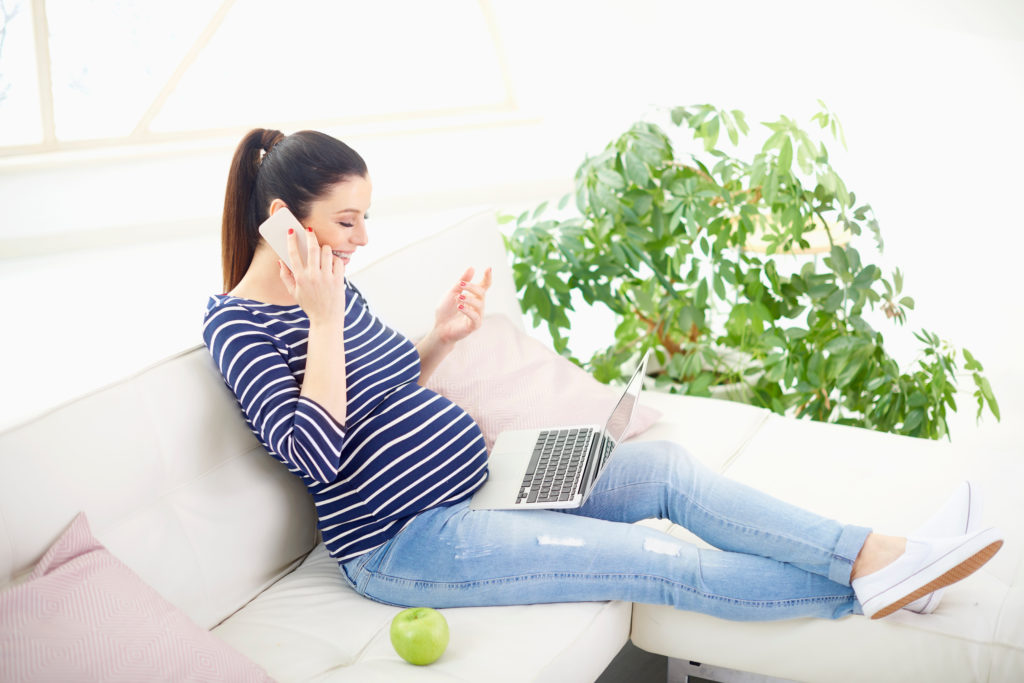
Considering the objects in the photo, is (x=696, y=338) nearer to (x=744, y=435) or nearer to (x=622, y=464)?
(x=744, y=435)

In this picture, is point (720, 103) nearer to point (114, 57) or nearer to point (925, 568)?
point (925, 568)

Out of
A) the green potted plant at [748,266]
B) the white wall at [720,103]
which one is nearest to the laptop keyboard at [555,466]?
the green potted plant at [748,266]

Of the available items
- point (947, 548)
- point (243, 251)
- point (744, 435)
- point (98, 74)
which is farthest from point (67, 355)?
point (947, 548)

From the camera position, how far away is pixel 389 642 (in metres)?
1.39

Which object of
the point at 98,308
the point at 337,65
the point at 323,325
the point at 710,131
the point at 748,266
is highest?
the point at 337,65

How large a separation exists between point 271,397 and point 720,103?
276 cm

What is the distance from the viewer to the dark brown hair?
1.55 meters

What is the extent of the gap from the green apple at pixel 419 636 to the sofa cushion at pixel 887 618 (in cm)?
40

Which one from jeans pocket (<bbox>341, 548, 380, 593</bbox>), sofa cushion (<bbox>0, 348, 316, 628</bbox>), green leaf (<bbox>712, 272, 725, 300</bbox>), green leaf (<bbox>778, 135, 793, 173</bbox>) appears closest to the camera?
sofa cushion (<bbox>0, 348, 316, 628</bbox>)

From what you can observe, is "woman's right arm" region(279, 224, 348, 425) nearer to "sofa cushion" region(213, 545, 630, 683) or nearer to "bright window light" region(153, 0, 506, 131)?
"sofa cushion" region(213, 545, 630, 683)

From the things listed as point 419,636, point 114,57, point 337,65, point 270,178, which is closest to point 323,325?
point 270,178

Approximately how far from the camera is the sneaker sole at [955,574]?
1307 millimetres

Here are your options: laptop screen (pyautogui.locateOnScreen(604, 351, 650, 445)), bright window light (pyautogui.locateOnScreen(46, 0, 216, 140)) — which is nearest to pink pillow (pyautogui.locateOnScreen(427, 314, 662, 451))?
laptop screen (pyautogui.locateOnScreen(604, 351, 650, 445))

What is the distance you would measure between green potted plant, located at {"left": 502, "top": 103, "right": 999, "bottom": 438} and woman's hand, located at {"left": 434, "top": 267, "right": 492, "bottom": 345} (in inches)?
25.3
